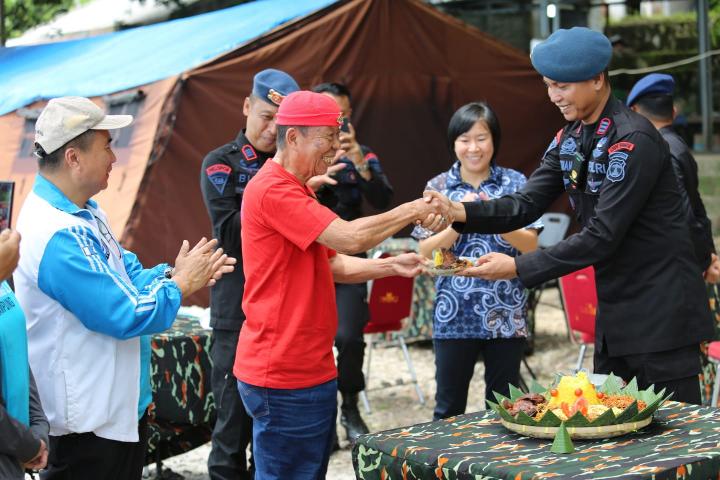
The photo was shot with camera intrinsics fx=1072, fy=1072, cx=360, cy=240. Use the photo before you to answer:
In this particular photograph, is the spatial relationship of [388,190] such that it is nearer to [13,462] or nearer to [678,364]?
[678,364]

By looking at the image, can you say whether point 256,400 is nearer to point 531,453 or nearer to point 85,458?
point 85,458

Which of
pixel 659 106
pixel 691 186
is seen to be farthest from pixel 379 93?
pixel 691 186

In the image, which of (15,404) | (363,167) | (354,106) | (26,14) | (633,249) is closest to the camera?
(15,404)

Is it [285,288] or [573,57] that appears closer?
[285,288]

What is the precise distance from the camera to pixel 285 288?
3660 millimetres

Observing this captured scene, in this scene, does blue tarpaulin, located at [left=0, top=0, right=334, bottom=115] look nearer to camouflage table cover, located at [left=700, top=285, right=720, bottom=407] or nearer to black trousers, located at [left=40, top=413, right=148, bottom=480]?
camouflage table cover, located at [left=700, top=285, right=720, bottom=407]

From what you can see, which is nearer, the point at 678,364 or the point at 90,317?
the point at 90,317

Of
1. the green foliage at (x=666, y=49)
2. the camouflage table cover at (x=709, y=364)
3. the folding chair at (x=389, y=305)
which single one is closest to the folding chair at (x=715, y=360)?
the camouflage table cover at (x=709, y=364)

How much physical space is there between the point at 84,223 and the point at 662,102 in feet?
11.4

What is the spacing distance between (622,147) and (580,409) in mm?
1110

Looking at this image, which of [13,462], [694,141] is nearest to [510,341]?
[13,462]

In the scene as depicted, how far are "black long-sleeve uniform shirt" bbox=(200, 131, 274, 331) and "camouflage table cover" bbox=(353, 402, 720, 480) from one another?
5.27 ft

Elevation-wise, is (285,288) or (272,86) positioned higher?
(272,86)

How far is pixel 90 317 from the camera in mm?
3104
